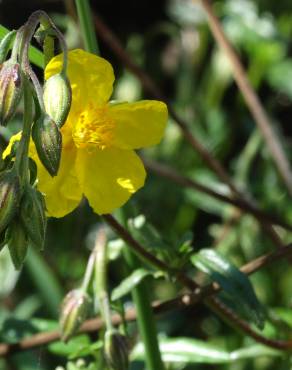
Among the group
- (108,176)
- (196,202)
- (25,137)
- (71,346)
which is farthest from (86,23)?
(196,202)

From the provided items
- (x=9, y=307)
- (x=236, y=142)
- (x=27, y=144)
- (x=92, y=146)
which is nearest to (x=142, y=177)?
(x=92, y=146)

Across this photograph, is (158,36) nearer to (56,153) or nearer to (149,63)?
(149,63)

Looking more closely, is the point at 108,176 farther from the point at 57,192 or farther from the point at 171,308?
the point at 171,308

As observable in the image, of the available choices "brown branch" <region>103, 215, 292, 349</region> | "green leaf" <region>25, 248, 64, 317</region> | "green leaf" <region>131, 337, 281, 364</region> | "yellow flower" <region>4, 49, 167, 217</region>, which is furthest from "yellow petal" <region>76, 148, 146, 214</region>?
"green leaf" <region>25, 248, 64, 317</region>

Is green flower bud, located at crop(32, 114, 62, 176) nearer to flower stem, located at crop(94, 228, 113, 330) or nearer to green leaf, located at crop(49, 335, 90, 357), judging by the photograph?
flower stem, located at crop(94, 228, 113, 330)

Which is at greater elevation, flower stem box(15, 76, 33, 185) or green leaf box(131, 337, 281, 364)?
flower stem box(15, 76, 33, 185)

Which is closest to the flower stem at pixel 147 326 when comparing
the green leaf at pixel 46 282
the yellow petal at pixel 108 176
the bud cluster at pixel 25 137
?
the yellow petal at pixel 108 176

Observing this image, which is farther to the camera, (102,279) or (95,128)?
(102,279)
